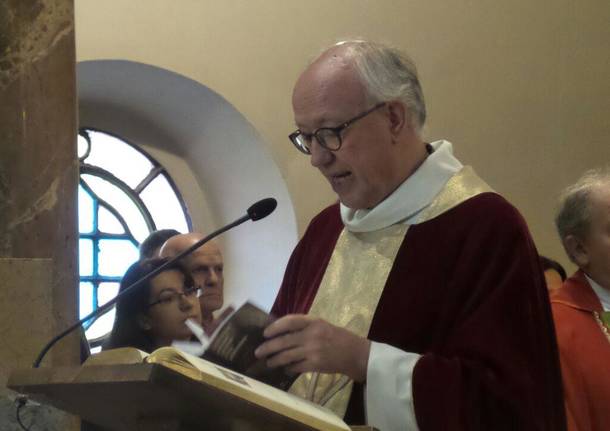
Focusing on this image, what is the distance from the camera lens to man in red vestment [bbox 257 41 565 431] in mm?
2645

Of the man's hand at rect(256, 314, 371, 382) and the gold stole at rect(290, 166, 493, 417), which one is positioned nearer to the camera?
the man's hand at rect(256, 314, 371, 382)

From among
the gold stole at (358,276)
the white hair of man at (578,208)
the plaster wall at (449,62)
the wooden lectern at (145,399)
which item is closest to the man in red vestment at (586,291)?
the white hair of man at (578,208)

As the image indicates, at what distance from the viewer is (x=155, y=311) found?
12.7 ft

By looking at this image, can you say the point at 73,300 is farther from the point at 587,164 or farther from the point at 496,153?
the point at 587,164

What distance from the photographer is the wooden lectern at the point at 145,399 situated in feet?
6.24

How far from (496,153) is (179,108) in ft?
6.26

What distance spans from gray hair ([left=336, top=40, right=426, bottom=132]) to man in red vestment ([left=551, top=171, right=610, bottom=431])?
3.91 feet

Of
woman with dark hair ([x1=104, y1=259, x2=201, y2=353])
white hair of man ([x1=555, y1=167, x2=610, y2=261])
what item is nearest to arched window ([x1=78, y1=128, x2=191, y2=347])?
woman with dark hair ([x1=104, y1=259, x2=201, y2=353])

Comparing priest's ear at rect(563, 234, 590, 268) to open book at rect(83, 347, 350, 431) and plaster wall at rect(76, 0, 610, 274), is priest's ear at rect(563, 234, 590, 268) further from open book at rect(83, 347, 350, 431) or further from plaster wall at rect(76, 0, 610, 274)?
plaster wall at rect(76, 0, 610, 274)

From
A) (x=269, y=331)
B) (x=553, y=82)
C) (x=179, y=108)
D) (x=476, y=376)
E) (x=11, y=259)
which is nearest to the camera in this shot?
(x=269, y=331)

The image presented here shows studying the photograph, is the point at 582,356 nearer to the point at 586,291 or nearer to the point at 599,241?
the point at 586,291

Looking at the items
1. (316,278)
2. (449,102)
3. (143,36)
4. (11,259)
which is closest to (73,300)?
(11,259)

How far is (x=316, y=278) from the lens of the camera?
3338 mm

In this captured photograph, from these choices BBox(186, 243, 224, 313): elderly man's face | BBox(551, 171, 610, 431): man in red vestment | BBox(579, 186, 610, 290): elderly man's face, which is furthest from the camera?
BBox(186, 243, 224, 313): elderly man's face
